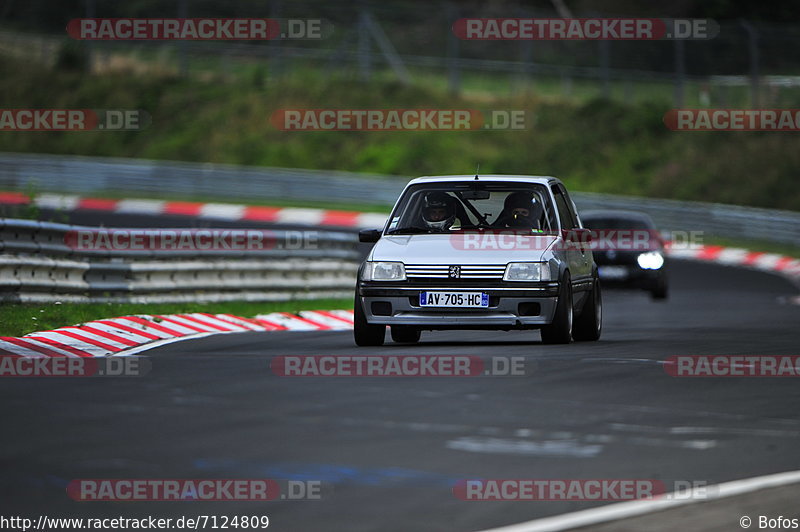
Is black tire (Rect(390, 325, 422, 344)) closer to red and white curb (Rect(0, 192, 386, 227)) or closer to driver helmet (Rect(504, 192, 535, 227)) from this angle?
driver helmet (Rect(504, 192, 535, 227))

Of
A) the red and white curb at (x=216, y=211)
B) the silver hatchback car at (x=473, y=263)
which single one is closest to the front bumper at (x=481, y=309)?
the silver hatchback car at (x=473, y=263)

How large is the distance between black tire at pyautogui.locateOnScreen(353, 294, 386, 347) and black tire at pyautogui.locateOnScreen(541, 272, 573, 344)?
55.6 inches

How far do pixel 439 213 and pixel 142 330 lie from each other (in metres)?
3.01

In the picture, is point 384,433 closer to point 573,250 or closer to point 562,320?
point 562,320

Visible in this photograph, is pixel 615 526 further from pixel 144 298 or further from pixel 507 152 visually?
pixel 507 152

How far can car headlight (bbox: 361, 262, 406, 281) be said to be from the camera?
42.5ft

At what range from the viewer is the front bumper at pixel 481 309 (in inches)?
504

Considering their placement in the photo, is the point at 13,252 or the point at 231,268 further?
the point at 231,268

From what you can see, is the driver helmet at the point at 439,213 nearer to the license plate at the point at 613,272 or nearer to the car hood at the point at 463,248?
the car hood at the point at 463,248

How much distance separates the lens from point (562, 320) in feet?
43.0

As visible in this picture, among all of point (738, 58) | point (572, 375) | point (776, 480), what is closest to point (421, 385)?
point (572, 375)

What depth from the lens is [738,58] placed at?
42188 mm

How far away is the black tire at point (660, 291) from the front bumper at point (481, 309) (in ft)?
37.3

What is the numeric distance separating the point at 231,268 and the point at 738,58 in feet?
85.9
